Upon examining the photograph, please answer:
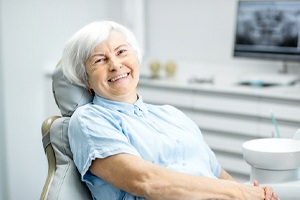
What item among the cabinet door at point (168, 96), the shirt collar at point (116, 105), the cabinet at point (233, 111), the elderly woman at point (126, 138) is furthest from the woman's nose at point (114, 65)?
the cabinet door at point (168, 96)

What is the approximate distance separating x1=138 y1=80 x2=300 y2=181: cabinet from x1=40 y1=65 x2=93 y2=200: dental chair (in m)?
1.94

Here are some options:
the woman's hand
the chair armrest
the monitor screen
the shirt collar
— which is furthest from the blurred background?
the woman's hand

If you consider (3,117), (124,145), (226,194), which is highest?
(124,145)


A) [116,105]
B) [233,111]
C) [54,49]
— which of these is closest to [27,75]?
[54,49]

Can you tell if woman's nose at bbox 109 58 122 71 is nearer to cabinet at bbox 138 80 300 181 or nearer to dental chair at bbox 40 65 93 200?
dental chair at bbox 40 65 93 200

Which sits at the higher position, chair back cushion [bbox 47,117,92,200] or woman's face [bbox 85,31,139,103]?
woman's face [bbox 85,31,139,103]

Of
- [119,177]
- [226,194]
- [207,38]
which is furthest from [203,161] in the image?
[207,38]

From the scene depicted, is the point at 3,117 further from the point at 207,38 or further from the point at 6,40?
the point at 207,38

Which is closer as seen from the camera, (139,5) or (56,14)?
(56,14)

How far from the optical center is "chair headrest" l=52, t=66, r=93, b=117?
194 cm

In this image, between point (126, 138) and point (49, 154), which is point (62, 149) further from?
point (126, 138)

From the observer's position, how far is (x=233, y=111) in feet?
12.6

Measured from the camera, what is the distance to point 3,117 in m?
3.74

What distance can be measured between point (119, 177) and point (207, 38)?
2.95 m
